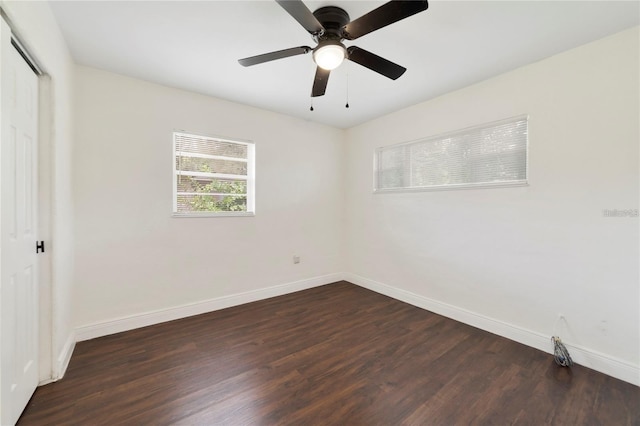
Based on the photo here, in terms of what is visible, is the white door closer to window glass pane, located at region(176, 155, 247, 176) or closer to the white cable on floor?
window glass pane, located at region(176, 155, 247, 176)

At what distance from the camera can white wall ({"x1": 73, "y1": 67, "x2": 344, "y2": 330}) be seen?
8.02 ft

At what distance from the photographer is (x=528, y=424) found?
1517 millimetres

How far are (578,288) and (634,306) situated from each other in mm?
303

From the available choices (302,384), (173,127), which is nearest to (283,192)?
(173,127)

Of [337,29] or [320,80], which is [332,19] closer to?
[337,29]

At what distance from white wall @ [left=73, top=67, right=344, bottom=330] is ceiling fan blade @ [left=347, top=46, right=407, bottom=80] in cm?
193

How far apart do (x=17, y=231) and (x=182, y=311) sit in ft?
5.80

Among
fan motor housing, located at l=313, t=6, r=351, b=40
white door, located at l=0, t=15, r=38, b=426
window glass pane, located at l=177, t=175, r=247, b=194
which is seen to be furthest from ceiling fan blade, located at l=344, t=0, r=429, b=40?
window glass pane, located at l=177, t=175, r=247, b=194

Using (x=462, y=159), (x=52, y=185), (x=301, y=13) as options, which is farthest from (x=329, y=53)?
(x=52, y=185)

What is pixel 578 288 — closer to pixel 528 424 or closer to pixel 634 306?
pixel 634 306

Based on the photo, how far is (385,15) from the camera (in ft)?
4.64

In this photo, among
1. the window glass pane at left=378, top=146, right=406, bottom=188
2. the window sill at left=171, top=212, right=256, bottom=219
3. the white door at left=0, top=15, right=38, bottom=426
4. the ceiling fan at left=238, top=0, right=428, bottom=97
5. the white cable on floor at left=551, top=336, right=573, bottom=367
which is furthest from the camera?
the window glass pane at left=378, top=146, right=406, bottom=188

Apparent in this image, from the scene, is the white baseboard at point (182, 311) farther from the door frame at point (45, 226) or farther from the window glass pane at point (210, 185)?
the window glass pane at point (210, 185)

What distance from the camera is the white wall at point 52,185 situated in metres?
1.67
